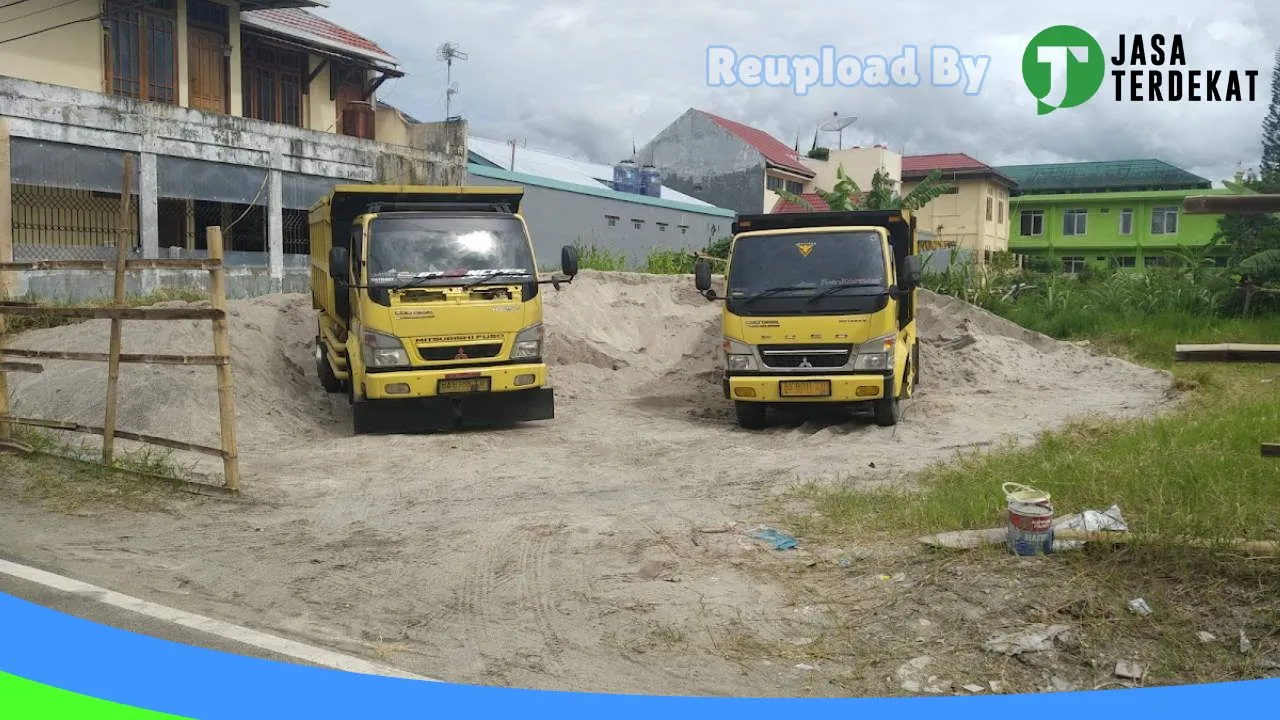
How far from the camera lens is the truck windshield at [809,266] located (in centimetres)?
1181

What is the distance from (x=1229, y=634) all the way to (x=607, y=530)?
3682 mm

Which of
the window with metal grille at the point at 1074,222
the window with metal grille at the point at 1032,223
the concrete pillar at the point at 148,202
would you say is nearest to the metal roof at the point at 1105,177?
the window with metal grille at the point at 1032,223

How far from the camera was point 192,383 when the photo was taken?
41.4ft

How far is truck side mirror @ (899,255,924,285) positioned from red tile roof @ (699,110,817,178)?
99.2 ft

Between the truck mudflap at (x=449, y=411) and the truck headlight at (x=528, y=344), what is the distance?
0.41m

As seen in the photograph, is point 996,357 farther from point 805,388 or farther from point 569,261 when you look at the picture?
point 569,261

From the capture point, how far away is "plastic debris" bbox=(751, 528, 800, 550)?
658 centimetres

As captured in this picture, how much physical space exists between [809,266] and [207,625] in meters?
8.27

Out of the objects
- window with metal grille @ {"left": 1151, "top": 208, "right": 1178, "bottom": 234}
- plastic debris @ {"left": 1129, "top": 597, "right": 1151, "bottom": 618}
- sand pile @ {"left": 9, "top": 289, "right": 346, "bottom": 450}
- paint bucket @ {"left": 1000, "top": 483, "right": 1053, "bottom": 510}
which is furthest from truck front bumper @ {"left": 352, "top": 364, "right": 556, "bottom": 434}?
window with metal grille @ {"left": 1151, "top": 208, "right": 1178, "bottom": 234}

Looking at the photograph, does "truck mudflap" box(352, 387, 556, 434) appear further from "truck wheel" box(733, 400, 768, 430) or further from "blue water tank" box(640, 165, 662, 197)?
"blue water tank" box(640, 165, 662, 197)

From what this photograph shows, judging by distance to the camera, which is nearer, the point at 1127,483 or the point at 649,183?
the point at 1127,483

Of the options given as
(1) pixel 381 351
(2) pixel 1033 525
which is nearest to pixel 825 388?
(1) pixel 381 351

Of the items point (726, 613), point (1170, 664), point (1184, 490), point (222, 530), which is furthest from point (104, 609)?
point (1184, 490)

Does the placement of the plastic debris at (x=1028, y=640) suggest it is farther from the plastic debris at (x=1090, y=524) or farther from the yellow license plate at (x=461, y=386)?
the yellow license plate at (x=461, y=386)
